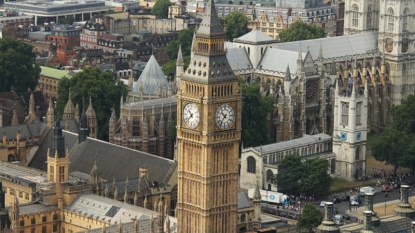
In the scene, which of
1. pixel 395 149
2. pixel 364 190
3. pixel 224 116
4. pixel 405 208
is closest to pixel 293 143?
pixel 395 149

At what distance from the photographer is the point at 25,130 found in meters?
179

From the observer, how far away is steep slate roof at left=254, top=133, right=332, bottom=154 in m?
184

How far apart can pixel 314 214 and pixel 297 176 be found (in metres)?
19.1

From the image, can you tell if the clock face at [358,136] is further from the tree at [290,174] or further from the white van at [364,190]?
the tree at [290,174]

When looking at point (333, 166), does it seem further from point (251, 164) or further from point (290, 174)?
point (290, 174)

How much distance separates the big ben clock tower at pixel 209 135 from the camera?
443 ft

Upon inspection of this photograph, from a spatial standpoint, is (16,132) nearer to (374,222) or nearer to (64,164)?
(64,164)

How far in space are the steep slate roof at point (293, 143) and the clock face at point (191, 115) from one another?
46.8 metres

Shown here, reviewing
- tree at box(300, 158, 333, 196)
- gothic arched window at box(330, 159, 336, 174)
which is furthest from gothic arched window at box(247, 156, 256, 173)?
gothic arched window at box(330, 159, 336, 174)

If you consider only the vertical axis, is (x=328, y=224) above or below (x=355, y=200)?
above

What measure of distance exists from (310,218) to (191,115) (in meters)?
27.9

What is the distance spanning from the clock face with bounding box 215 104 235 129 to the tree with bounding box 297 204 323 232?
26.1m

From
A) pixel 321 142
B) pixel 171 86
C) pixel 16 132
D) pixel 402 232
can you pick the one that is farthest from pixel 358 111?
pixel 402 232

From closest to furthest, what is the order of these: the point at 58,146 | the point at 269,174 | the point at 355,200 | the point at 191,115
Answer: the point at 191,115, the point at 58,146, the point at 355,200, the point at 269,174
